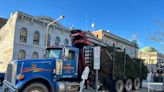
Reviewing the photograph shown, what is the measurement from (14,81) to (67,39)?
31337mm

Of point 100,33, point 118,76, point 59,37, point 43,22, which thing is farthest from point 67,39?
point 118,76

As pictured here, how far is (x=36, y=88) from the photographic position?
41.6 ft

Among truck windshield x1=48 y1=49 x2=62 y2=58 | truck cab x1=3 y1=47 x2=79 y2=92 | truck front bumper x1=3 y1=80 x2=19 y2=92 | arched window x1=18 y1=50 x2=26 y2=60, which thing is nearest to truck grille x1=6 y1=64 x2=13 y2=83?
truck cab x1=3 y1=47 x2=79 y2=92

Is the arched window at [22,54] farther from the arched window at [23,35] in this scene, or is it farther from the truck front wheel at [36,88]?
the truck front wheel at [36,88]

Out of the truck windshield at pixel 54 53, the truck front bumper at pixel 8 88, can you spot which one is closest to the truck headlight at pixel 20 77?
the truck front bumper at pixel 8 88

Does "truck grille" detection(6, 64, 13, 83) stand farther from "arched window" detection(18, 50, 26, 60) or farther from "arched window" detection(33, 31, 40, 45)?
"arched window" detection(33, 31, 40, 45)

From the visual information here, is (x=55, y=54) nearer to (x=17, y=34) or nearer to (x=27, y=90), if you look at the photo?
(x=27, y=90)

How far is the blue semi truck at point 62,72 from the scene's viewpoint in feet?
41.4

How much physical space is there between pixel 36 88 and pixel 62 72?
2.15 m

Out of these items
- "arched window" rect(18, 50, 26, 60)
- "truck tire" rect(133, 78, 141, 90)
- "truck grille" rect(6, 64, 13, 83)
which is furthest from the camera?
"arched window" rect(18, 50, 26, 60)

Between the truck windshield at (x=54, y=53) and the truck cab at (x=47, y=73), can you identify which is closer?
the truck cab at (x=47, y=73)

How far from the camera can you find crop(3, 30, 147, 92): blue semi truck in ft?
41.4

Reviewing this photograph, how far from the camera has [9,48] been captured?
Answer: 122 feet

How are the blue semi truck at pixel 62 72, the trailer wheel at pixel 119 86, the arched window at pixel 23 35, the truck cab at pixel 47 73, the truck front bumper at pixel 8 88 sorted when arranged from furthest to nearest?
1. the arched window at pixel 23 35
2. the trailer wheel at pixel 119 86
3. the blue semi truck at pixel 62 72
4. the truck cab at pixel 47 73
5. the truck front bumper at pixel 8 88
